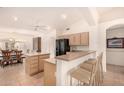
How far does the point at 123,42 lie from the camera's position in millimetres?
5062

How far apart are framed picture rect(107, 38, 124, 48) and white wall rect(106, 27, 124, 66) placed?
0.17m

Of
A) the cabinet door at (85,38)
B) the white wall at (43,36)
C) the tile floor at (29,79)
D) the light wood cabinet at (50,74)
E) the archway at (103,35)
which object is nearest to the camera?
the light wood cabinet at (50,74)

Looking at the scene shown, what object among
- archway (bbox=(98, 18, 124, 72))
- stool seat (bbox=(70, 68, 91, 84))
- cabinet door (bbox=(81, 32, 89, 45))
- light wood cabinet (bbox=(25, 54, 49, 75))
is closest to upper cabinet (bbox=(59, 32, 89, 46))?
cabinet door (bbox=(81, 32, 89, 45))

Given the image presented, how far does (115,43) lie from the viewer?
5332 mm

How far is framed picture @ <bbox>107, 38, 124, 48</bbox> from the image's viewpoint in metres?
5.12

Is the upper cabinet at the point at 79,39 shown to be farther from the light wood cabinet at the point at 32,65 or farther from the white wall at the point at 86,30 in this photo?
the light wood cabinet at the point at 32,65

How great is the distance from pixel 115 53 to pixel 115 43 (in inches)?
22.2

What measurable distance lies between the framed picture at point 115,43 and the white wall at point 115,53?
6.8 inches

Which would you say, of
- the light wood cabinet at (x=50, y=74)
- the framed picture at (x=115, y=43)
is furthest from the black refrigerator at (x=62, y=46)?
the light wood cabinet at (x=50, y=74)

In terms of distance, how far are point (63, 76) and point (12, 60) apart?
4.83 meters

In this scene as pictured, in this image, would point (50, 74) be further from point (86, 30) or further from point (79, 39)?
point (86, 30)

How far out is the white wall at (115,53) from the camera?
16.9ft
